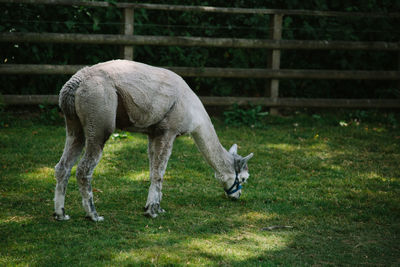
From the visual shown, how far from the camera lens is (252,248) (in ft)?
15.2

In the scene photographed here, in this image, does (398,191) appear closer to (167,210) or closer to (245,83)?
(167,210)

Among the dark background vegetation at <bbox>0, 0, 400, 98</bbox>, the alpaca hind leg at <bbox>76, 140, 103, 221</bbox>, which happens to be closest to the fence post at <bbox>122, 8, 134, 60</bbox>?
the dark background vegetation at <bbox>0, 0, 400, 98</bbox>

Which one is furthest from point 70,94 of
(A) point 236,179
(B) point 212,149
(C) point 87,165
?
(A) point 236,179

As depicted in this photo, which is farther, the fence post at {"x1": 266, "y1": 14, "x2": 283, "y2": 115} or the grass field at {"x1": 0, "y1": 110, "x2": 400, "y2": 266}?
the fence post at {"x1": 266, "y1": 14, "x2": 283, "y2": 115}

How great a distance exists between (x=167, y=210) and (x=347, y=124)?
18.2 feet

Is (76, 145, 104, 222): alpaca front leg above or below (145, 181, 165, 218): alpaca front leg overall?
above

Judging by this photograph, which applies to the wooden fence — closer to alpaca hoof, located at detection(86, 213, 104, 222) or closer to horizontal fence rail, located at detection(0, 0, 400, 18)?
horizontal fence rail, located at detection(0, 0, 400, 18)

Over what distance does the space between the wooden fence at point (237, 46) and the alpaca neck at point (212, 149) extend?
3.84 m

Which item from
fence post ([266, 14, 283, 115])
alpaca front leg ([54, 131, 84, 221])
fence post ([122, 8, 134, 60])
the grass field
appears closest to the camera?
the grass field

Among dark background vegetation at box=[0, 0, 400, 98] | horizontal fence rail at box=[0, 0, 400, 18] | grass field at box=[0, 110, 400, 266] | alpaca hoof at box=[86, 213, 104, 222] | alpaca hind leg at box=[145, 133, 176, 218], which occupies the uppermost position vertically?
horizontal fence rail at box=[0, 0, 400, 18]

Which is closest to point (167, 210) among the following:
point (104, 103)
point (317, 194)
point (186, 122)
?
point (186, 122)

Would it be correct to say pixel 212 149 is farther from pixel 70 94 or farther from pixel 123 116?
pixel 70 94

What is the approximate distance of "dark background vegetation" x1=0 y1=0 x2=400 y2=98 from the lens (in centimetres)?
939

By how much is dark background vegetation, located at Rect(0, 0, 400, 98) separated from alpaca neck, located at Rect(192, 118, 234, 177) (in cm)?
438
